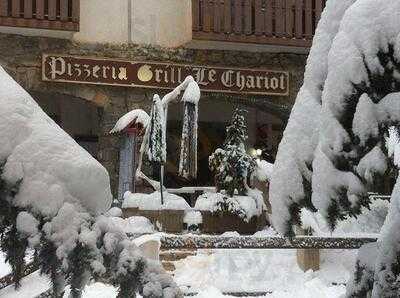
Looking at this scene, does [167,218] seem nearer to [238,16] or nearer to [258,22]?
[238,16]

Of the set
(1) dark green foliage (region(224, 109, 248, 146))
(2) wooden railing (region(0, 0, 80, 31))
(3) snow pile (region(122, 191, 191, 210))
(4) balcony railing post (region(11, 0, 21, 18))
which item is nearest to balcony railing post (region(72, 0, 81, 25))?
(2) wooden railing (region(0, 0, 80, 31))

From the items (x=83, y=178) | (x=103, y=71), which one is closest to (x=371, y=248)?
(x=83, y=178)

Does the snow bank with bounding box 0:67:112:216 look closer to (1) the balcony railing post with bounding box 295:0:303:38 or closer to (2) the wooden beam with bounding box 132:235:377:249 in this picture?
(2) the wooden beam with bounding box 132:235:377:249

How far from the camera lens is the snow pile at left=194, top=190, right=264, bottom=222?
10.7m

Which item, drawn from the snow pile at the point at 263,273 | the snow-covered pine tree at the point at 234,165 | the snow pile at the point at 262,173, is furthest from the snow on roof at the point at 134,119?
the snow pile at the point at 263,273

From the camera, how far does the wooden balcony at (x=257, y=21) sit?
1431cm

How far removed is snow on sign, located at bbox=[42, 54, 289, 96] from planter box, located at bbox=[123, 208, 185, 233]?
4344 millimetres

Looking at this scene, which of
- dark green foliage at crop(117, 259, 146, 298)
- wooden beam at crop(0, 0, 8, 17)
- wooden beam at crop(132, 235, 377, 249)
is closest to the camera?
dark green foliage at crop(117, 259, 146, 298)

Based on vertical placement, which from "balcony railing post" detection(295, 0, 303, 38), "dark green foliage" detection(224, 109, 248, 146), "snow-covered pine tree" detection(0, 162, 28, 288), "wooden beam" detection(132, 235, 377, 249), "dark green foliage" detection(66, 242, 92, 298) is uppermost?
"balcony railing post" detection(295, 0, 303, 38)

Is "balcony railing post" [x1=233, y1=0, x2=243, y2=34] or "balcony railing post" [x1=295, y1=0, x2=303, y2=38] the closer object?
"balcony railing post" [x1=233, y1=0, x2=243, y2=34]

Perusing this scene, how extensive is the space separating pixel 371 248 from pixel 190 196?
39.1 ft

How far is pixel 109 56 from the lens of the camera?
14.5 meters

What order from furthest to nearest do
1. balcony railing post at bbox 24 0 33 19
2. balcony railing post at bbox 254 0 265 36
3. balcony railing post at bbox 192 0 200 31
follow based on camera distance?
balcony railing post at bbox 254 0 265 36
balcony railing post at bbox 192 0 200 31
balcony railing post at bbox 24 0 33 19

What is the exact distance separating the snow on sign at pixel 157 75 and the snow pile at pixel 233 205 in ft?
13.5
